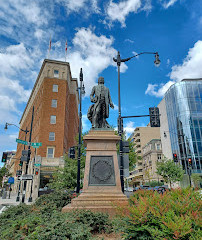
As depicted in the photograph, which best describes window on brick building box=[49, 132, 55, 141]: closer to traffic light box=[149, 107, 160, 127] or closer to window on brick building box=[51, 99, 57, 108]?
window on brick building box=[51, 99, 57, 108]

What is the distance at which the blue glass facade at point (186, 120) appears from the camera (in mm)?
49531

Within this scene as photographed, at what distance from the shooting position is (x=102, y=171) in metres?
7.90

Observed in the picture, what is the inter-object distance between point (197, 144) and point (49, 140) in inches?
1413

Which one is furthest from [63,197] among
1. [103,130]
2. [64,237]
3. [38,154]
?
[38,154]

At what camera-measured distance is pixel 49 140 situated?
127 feet

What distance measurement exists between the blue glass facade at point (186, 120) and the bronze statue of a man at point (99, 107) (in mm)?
45220

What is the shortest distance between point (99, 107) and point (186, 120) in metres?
48.4

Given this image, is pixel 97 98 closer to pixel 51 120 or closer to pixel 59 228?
pixel 59 228

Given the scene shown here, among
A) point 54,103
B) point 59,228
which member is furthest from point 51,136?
point 59,228

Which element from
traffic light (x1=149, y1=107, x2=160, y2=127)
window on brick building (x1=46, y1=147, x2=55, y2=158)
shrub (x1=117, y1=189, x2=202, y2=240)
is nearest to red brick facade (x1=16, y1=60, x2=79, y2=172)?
window on brick building (x1=46, y1=147, x2=55, y2=158)

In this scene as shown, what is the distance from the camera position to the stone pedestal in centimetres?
693

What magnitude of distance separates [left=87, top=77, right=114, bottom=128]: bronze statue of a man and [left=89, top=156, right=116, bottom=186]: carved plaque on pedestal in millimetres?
1849

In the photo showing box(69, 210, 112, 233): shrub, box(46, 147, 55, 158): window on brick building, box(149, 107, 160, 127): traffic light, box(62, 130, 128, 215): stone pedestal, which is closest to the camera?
box(69, 210, 112, 233): shrub

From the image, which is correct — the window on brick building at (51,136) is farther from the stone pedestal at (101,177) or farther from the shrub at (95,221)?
the shrub at (95,221)
